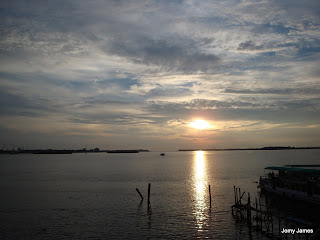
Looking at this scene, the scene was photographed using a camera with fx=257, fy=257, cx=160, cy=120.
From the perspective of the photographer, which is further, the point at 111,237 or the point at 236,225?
the point at 236,225

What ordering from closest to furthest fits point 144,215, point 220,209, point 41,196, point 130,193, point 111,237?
point 111,237, point 144,215, point 220,209, point 41,196, point 130,193

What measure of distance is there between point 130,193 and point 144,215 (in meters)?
18.6

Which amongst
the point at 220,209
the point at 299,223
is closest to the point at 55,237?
the point at 220,209

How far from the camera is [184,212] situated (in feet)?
124

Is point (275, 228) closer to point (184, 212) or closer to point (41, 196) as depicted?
point (184, 212)

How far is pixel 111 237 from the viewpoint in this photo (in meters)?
27.8

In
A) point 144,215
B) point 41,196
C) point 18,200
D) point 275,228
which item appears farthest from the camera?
point 41,196

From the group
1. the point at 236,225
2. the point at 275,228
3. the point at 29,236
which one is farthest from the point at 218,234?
the point at 29,236

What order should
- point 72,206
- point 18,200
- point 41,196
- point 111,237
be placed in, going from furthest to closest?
point 41,196, point 18,200, point 72,206, point 111,237

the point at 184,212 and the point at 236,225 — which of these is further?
the point at 184,212

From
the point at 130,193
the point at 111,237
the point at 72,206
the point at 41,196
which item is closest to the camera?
the point at 111,237

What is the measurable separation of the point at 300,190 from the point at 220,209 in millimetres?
14487

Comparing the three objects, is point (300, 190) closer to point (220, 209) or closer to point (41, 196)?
point (220, 209)

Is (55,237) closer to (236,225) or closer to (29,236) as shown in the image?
(29,236)
